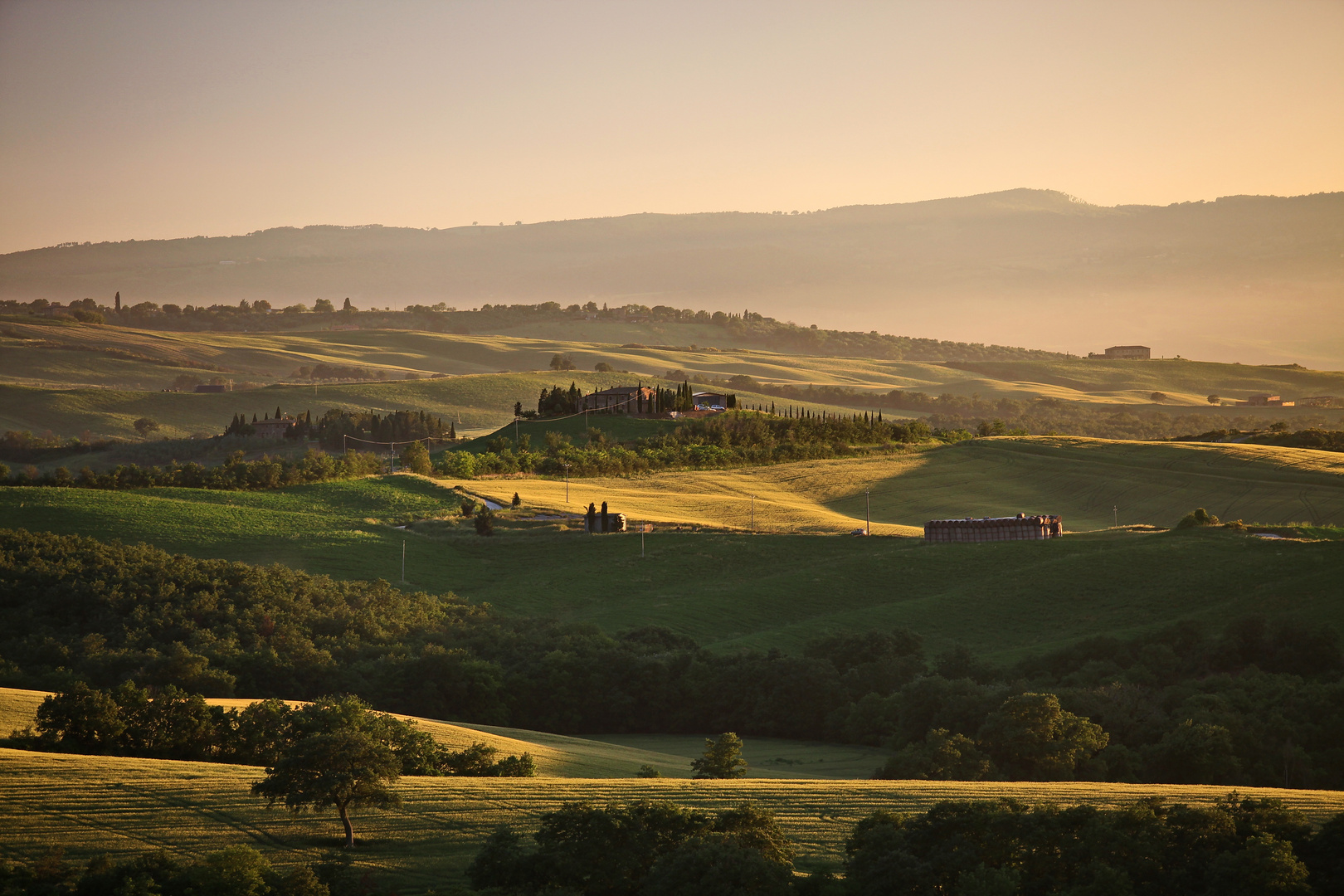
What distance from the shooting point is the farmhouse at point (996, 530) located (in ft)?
249

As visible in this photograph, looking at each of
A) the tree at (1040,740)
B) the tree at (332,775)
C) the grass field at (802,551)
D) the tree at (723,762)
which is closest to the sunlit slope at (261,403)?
the grass field at (802,551)

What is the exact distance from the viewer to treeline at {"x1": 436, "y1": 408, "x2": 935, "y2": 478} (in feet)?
345

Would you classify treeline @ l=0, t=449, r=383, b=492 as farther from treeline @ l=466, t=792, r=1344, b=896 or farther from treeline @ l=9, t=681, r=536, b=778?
treeline @ l=466, t=792, r=1344, b=896

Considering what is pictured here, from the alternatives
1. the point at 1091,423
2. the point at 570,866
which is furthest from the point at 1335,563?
the point at 1091,423

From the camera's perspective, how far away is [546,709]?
173 ft

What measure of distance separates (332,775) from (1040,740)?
21.4 metres

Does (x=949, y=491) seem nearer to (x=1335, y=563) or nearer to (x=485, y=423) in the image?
(x=1335, y=563)

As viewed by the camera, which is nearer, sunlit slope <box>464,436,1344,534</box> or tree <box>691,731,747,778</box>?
tree <box>691,731,747,778</box>

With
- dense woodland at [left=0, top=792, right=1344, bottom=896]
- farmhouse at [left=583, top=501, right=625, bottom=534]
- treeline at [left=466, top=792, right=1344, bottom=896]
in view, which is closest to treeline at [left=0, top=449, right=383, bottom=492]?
farmhouse at [left=583, top=501, right=625, bottom=534]

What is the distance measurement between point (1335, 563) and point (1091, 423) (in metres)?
118

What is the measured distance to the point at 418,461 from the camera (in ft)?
338

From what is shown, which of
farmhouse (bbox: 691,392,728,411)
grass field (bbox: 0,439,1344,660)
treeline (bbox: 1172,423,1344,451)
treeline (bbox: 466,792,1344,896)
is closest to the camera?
treeline (bbox: 466,792,1344,896)

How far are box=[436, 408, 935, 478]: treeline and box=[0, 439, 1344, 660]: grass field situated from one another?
501cm

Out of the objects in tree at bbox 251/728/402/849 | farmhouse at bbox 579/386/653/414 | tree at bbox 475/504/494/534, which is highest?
farmhouse at bbox 579/386/653/414
